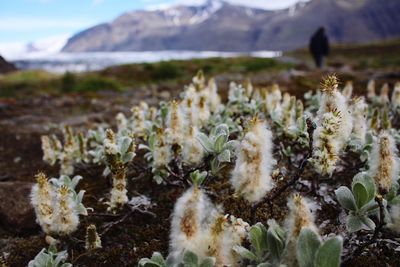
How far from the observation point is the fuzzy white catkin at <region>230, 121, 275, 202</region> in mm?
3059

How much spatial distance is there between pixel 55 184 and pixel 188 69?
2928cm

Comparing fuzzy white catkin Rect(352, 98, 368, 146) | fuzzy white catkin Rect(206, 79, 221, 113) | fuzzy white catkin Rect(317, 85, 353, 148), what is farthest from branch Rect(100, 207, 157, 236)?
fuzzy white catkin Rect(206, 79, 221, 113)

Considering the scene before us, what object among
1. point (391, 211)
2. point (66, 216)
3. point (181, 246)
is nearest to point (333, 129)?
point (391, 211)

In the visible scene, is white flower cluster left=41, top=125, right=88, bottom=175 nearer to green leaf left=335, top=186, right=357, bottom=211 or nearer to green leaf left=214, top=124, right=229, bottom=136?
green leaf left=214, top=124, right=229, bottom=136

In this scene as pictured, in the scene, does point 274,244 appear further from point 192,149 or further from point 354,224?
point 192,149

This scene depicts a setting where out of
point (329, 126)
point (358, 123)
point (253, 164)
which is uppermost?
point (329, 126)

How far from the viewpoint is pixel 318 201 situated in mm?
4969

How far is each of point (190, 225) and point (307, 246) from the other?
30.0 inches

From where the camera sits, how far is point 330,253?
8.68ft

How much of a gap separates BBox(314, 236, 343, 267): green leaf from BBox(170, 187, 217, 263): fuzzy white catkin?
2.50ft

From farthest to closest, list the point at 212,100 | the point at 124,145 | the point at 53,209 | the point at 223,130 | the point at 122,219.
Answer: the point at 212,100
the point at 124,145
the point at 122,219
the point at 223,130
the point at 53,209

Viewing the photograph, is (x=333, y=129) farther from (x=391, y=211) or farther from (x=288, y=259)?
(x=288, y=259)

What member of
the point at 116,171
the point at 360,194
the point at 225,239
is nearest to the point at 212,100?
the point at 116,171

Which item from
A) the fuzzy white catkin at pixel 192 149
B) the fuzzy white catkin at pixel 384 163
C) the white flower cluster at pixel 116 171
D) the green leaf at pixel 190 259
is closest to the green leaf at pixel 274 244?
the green leaf at pixel 190 259
